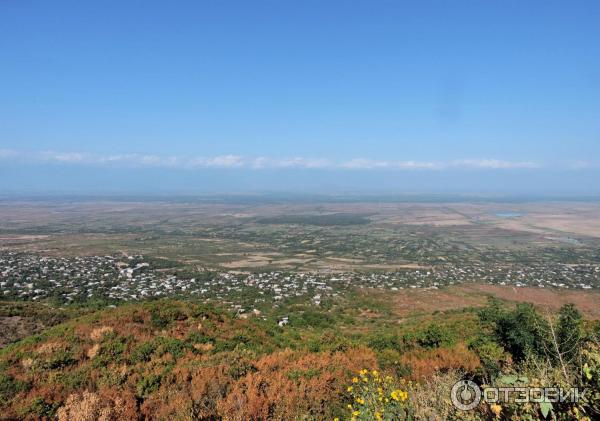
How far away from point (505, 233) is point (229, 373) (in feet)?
269

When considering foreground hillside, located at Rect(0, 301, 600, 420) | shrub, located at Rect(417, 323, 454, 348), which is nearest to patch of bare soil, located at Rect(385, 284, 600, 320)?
shrub, located at Rect(417, 323, 454, 348)

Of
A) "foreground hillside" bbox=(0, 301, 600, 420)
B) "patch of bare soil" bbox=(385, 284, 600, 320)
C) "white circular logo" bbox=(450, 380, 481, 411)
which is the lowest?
"patch of bare soil" bbox=(385, 284, 600, 320)

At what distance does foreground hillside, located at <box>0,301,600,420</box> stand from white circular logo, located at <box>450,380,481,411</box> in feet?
0.41

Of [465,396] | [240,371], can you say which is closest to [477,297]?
[240,371]

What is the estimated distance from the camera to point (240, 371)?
7.96 m

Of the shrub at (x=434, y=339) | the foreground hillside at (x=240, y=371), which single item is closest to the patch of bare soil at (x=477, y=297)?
the shrub at (x=434, y=339)

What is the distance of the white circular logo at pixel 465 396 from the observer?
15.7ft

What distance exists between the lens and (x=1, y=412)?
20.8ft

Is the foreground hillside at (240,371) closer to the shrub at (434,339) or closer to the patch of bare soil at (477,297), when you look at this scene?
the shrub at (434,339)

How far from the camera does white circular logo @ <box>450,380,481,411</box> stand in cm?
479

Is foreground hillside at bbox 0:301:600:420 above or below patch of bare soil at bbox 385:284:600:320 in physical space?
above

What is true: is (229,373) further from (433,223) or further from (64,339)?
(433,223)

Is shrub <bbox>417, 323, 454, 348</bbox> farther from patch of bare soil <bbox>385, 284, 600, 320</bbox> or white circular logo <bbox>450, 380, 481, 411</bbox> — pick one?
patch of bare soil <bbox>385, 284, 600, 320</bbox>

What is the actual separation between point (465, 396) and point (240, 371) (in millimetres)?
5003
